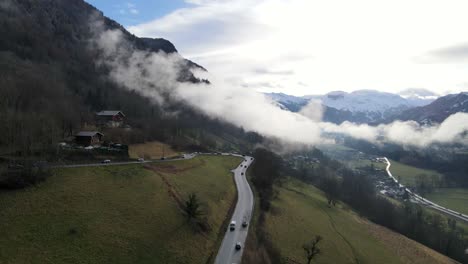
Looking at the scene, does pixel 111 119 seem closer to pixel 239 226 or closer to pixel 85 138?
pixel 85 138

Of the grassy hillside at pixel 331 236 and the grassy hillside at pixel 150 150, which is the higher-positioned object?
the grassy hillside at pixel 150 150

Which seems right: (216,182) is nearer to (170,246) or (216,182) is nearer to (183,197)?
(183,197)

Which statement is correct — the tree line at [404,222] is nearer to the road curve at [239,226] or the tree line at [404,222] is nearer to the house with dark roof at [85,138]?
the road curve at [239,226]

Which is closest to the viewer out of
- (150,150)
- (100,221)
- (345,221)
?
(100,221)

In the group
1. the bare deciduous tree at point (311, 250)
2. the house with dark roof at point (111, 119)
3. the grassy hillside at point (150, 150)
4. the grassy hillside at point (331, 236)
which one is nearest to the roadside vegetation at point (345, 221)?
the grassy hillside at point (331, 236)

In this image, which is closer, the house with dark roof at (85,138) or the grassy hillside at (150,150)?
the house with dark roof at (85,138)

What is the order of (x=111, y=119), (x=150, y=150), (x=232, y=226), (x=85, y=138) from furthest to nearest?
1. (x=111, y=119)
2. (x=150, y=150)
3. (x=85, y=138)
4. (x=232, y=226)

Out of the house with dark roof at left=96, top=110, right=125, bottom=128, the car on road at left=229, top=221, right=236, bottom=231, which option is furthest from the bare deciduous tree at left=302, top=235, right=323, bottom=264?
the house with dark roof at left=96, top=110, right=125, bottom=128

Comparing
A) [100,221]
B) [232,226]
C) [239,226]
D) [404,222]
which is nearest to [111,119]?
[239,226]
